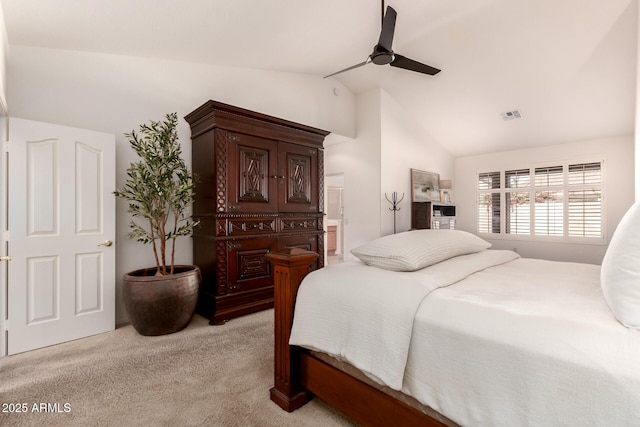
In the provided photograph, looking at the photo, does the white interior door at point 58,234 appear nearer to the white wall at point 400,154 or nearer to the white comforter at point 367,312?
the white comforter at point 367,312

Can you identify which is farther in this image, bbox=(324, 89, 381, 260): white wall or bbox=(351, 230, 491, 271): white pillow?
bbox=(324, 89, 381, 260): white wall

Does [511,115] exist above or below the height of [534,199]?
above

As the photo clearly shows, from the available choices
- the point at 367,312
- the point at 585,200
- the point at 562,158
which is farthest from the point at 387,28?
the point at 585,200

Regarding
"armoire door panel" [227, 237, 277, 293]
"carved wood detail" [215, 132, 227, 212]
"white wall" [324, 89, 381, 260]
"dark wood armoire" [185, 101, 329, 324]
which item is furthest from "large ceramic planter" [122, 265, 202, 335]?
"white wall" [324, 89, 381, 260]

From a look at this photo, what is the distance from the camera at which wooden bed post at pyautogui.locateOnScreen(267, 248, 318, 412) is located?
1638mm

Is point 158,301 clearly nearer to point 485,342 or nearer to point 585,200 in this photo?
point 485,342

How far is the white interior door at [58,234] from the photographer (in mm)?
2414

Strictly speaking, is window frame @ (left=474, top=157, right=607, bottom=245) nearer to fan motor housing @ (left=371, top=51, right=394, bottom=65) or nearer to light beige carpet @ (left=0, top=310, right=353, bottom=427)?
fan motor housing @ (left=371, top=51, right=394, bottom=65)

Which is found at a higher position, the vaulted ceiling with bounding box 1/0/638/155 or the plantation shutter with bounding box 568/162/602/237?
the vaulted ceiling with bounding box 1/0/638/155

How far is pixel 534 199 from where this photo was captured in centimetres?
601

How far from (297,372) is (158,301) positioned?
5.25ft

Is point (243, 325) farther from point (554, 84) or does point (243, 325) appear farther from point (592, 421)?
point (554, 84)

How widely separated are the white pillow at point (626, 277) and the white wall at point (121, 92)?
11.8 feet

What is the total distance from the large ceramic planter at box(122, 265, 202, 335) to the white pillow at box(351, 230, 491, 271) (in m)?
1.79
